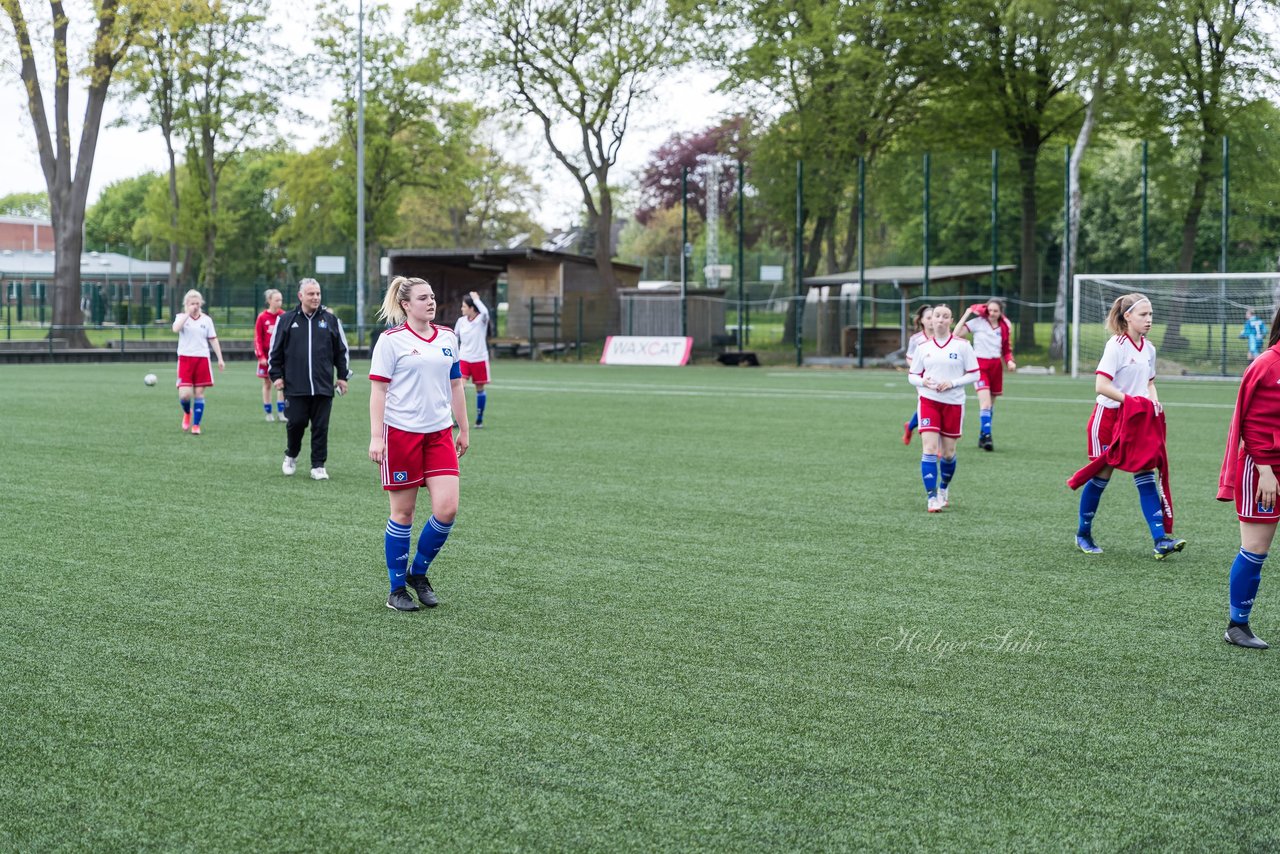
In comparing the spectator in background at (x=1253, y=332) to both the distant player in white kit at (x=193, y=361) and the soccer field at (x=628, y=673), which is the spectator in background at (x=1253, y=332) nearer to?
the soccer field at (x=628, y=673)

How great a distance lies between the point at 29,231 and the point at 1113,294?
318 feet

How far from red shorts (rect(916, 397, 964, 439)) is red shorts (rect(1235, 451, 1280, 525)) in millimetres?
4517

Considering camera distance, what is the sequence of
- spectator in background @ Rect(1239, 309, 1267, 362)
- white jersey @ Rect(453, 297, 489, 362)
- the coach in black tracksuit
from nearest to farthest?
the coach in black tracksuit
white jersey @ Rect(453, 297, 489, 362)
spectator in background @ Rect(1239, 309, 1267, 362)


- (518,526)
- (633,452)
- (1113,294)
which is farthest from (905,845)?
(1113,294)

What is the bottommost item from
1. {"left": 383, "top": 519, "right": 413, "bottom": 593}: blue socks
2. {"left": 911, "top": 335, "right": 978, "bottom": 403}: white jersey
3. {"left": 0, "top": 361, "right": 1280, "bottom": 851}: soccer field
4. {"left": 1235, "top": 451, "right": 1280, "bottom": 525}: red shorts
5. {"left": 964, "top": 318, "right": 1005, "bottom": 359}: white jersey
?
{"left": 0, "top": 361, "right": 1280, "bottom": 851}: soccer field

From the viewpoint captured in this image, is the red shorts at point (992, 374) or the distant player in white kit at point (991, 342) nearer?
the distant player in white kit at point (991, 342)

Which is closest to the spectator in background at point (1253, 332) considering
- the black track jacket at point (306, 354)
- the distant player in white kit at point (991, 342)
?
the distant player in white kit at point (991, 342)

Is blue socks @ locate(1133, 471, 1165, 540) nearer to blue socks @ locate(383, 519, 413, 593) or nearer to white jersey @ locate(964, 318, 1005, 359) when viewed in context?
blue socks @ locate(383, 519, 413, 593)

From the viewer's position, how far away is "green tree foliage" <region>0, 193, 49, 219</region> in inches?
5187

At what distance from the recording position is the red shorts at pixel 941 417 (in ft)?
34.3

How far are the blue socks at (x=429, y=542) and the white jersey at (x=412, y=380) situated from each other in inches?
19.3

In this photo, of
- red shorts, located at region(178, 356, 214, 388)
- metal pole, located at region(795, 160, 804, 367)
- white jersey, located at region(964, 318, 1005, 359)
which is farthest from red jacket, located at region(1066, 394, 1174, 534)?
metal pole, located at region(795, 160, 804, 367)

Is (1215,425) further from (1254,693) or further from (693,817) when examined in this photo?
(693,817)

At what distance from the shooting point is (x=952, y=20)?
3878 centimetres
